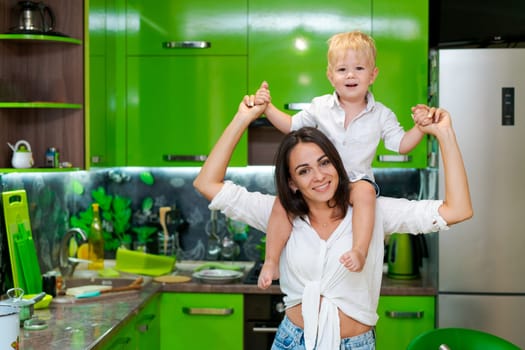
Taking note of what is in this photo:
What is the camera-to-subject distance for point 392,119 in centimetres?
232

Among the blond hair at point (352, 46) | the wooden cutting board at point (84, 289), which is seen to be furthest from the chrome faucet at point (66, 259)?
the blond hair at point (352, 46)

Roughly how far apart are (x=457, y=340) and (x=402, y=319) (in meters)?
1.02

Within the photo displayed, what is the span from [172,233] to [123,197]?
36 centimetres

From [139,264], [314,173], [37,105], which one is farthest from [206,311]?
[314,173]

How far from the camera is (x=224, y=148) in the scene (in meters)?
2.20

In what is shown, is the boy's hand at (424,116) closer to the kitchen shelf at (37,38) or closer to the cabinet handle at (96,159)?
the kitchen shelf at (37,38)

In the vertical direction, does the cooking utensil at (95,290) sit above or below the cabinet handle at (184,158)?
below

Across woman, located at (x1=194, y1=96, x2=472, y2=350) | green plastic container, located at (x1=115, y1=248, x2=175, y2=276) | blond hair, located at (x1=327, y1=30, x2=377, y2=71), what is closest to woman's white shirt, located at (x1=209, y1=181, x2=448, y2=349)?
woman, located at (x1=194, y1=96, x2=472, y2=350)

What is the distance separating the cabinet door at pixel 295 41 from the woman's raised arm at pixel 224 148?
5.10ft

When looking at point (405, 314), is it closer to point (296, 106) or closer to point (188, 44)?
point (296, 106)

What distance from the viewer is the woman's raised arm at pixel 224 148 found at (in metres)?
2.20

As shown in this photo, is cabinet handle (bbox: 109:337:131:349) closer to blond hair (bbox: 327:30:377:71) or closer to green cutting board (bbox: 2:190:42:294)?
green cutting board (bbox: 2:190:42:294)

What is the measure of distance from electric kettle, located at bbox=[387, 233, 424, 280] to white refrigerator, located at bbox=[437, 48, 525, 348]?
280 millimetres

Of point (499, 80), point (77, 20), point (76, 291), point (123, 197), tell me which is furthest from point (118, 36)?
point (499, 80)
